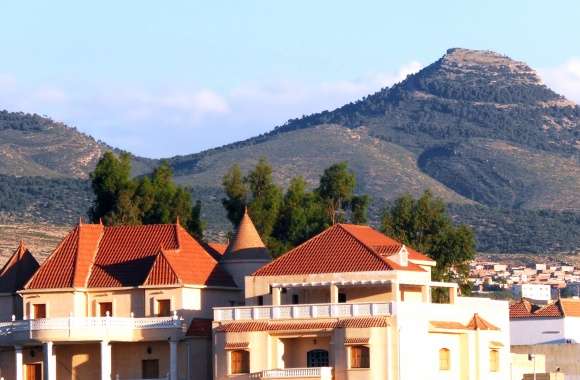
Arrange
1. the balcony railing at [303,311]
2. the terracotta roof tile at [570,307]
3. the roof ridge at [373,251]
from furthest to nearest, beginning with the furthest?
the terracotta roof tile at [570,307], the roof ridge at [373,251], the balcony railing at [303,311]

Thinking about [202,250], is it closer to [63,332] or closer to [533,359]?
[63,332]

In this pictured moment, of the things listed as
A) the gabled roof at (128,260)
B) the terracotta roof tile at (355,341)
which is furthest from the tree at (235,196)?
the terracotta roof tile at (355,341)

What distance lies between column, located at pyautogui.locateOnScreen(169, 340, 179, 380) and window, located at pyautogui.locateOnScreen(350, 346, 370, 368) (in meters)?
8.56

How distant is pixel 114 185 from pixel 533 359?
22.9m

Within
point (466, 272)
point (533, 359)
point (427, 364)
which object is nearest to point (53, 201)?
point (466, 272)

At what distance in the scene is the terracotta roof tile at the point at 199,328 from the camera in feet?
249

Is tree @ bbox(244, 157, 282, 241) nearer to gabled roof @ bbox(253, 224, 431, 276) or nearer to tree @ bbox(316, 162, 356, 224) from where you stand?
tree @ bbox(316, 162, 356, 224)

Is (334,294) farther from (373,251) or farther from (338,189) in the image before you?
(338,189)

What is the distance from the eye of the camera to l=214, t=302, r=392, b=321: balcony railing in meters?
71.4

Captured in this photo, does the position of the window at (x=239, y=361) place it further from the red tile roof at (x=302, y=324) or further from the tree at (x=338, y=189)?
the tree at (x=338, y=189)

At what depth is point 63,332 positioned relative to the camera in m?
75.4

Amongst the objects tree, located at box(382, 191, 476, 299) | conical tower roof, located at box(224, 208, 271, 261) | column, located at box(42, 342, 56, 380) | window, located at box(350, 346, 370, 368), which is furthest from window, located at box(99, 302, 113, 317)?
tree, located at box(382, 191, 476, 299)

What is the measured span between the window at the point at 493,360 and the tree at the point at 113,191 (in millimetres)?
22731

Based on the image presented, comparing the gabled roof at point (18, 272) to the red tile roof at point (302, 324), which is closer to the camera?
the red tile roof at point (302, 324)
